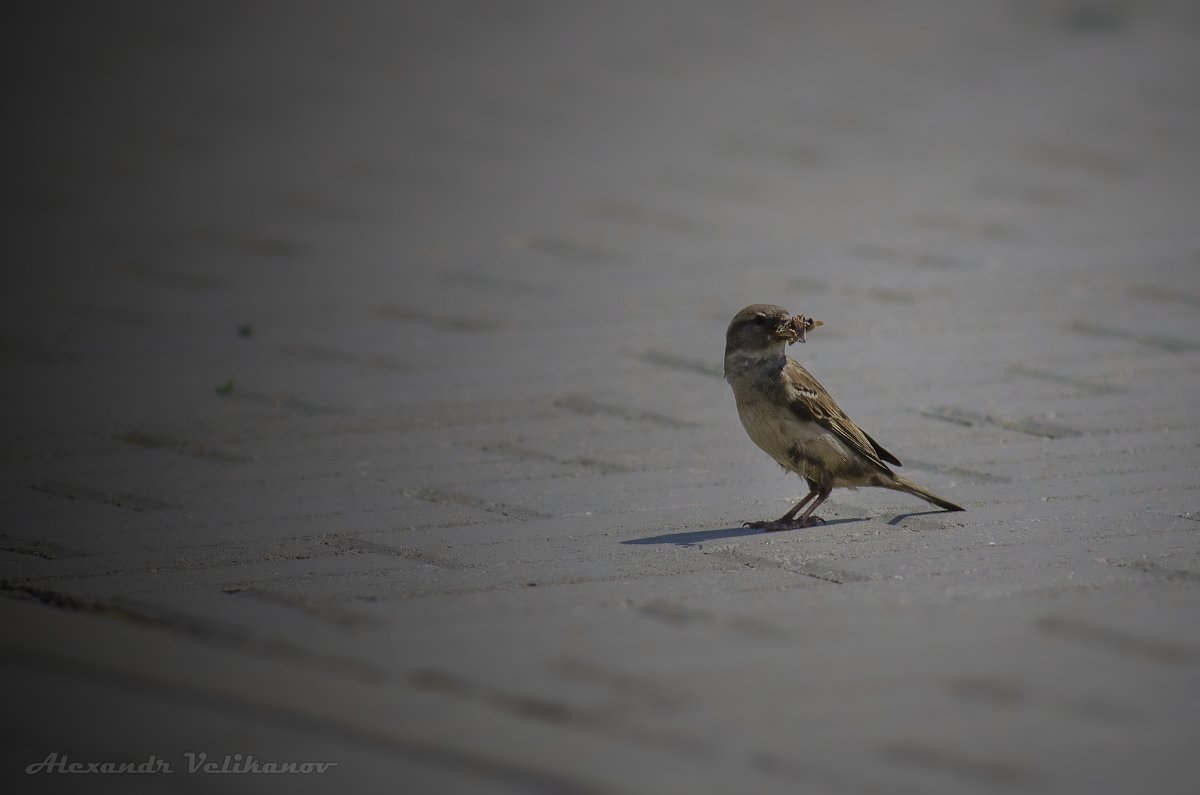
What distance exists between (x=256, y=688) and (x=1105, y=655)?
199cm

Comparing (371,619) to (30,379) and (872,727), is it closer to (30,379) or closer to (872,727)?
(872,727)

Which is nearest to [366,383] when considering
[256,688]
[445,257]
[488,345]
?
[488,345]

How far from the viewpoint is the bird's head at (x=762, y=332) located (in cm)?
512

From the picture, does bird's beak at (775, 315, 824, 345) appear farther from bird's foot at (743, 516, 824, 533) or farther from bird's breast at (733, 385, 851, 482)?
bird's foot at (743, 516, 824, 533)

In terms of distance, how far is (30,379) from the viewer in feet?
22.2

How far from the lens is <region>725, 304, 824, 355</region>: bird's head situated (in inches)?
202

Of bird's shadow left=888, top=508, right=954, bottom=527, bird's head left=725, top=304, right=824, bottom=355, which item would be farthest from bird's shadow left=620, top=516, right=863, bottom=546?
bird's head left=725, top=304, right=824, bottom=355

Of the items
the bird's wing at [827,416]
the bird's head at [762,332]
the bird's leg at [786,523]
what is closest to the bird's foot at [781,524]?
the bird's leg at [786,523]

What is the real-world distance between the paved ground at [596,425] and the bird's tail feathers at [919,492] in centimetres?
7

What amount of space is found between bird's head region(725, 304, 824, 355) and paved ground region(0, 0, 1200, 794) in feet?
1.80

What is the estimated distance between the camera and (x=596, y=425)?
19.8 feet

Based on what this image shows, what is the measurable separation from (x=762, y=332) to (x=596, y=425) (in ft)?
3.59

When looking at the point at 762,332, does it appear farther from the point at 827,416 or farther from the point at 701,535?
the point at 701,535

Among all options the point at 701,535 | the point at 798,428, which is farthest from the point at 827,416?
the point at 701,535
